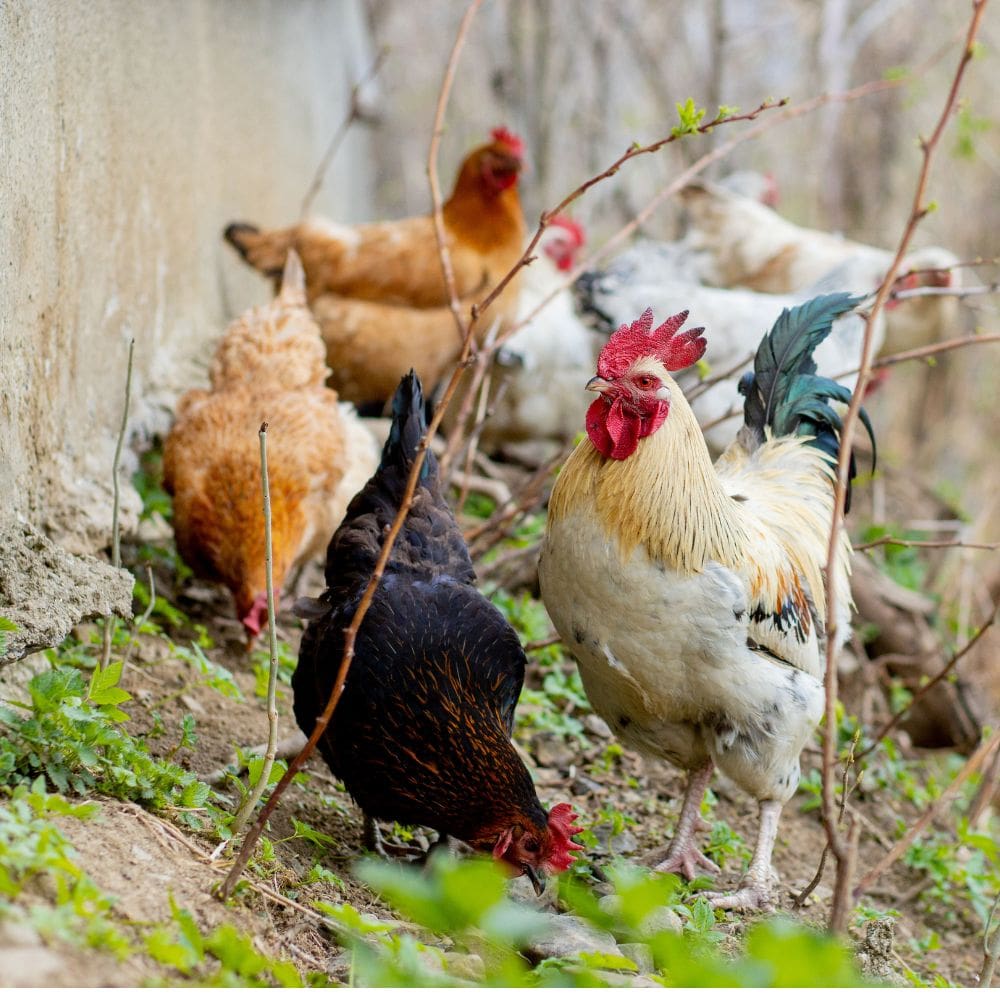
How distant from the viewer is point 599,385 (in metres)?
2.86

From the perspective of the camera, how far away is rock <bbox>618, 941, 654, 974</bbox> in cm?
249

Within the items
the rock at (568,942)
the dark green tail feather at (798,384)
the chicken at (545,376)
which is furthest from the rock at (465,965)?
the chicken at (545,376)

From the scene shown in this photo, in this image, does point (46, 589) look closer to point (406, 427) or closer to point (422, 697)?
point (422, 697)

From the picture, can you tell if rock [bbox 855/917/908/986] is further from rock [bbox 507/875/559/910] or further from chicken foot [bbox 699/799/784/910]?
rock [bbox 507/875/559/910]

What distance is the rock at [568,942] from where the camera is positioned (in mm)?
2402

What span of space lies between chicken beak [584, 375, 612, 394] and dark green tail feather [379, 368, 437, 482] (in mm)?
701

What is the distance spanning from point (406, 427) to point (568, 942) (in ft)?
5.12

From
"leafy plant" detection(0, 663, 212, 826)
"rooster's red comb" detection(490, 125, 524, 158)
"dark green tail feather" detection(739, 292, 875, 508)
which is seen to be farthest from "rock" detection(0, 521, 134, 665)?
"rooster's red comb" detection(490, 125, 524, 158)

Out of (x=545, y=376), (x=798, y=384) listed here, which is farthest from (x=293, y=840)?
(x=545, y=376)

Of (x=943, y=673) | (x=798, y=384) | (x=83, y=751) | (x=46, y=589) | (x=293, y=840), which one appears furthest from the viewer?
(x=798, y=384)

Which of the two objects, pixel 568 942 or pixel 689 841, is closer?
pixel 568 942

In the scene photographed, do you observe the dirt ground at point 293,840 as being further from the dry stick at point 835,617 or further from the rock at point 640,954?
the dry stick at point 835,617

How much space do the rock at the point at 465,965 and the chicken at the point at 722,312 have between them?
11.8 feet

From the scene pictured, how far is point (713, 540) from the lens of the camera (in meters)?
3.00
